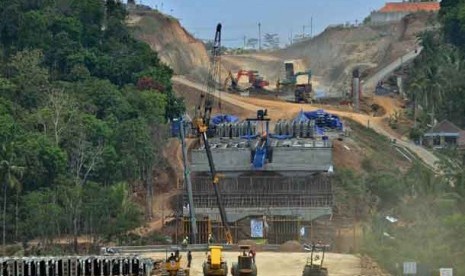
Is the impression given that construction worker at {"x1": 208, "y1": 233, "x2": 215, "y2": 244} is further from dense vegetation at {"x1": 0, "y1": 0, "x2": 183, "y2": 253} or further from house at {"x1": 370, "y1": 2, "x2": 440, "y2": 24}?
house at {"x1": 370, "y1": 2, "x2": 440, "y2": 24}

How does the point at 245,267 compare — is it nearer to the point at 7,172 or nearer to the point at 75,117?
the point at 7,172

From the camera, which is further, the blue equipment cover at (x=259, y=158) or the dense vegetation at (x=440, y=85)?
the dense vegetation at (x=440, y=85)

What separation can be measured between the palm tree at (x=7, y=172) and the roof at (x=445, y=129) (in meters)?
41.3

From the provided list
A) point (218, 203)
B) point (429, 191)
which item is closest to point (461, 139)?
point (429, 191)

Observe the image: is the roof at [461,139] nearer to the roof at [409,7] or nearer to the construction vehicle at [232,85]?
the construction vehicle at [232,85]

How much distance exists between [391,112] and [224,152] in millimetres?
43175

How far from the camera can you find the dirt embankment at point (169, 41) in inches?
5787

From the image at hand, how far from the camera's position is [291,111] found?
396 ft

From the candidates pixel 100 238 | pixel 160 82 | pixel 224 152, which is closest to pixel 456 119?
pixel 160 82

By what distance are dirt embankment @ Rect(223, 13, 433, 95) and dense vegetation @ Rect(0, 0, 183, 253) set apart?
40.0 m

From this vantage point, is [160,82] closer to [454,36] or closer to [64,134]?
[64,134]

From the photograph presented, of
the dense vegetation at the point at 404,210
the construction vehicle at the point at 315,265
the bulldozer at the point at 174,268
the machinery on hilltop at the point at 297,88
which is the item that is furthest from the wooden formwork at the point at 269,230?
the machinery on hilltop at the point at 297,88

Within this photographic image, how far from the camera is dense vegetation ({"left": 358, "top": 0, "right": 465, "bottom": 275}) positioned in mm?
64938

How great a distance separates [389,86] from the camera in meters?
140
